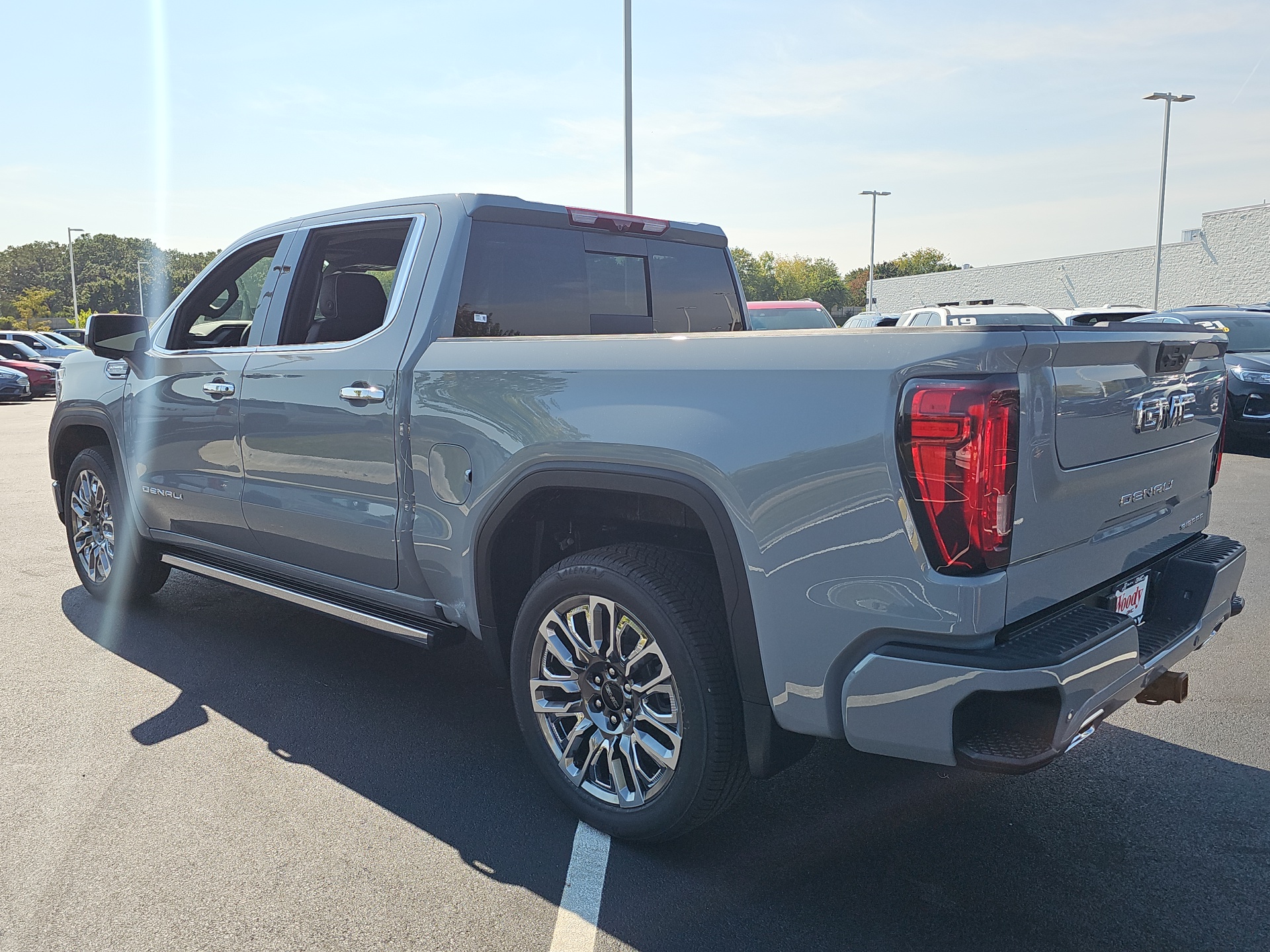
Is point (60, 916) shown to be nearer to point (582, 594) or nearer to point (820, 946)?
point (582, 594)

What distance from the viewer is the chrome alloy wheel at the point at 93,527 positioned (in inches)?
227

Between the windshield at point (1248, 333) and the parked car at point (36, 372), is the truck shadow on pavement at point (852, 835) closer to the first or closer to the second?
the windshield at point (1248, 333)

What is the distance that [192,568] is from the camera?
4.95 meters

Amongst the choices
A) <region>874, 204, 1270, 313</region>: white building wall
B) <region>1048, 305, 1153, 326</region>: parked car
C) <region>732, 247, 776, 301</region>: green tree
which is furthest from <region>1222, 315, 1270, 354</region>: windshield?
<region>732, 247, 776, 301</region>: green tree

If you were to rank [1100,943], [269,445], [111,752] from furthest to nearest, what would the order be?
[269,445] → [111,752] → [1100,943]

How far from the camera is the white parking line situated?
267cm

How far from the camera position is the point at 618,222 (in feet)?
14.5

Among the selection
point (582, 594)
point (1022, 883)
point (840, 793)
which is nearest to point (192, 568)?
point (582, 594)

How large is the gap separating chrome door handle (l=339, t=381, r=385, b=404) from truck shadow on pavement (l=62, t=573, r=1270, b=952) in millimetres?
1332

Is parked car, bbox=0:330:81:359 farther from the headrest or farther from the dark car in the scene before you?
the headrest

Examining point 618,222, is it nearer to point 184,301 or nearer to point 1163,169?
point 184,301

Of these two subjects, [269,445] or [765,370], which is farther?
[269,445]

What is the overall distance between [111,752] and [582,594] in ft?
6.81

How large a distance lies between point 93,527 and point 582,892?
433cm
